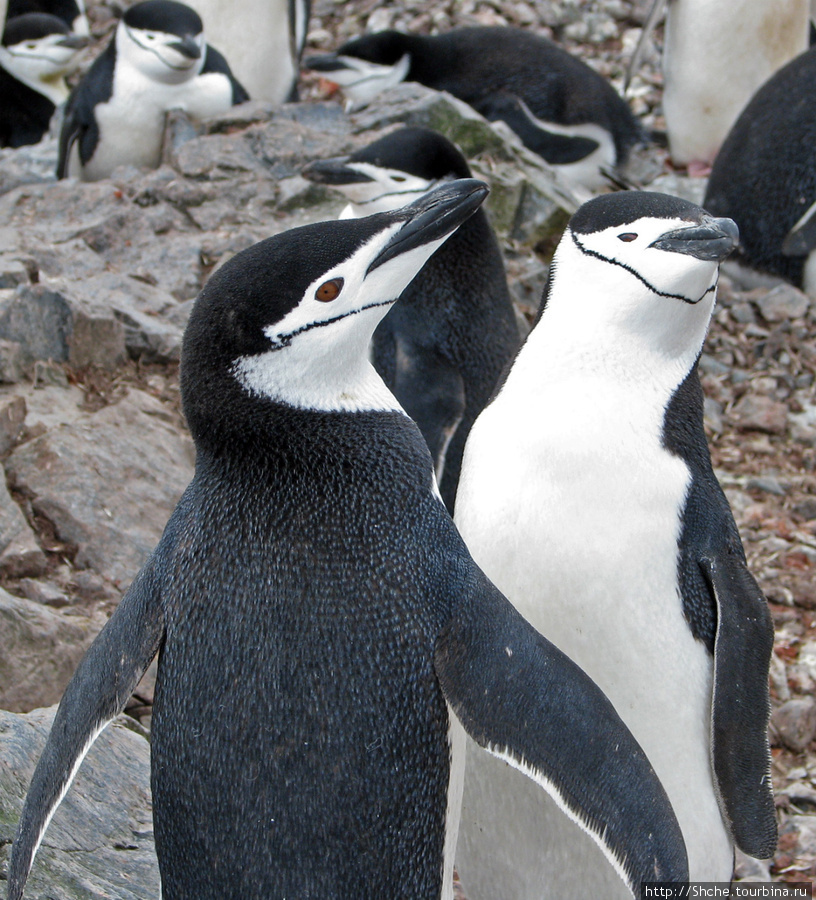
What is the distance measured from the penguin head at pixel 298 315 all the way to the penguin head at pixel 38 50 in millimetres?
7029

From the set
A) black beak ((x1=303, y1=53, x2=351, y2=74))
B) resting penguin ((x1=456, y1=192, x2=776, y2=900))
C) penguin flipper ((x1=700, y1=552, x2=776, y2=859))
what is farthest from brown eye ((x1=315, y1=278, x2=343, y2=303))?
black beak ((x1=303, y1=53, x2=351, y2=74))

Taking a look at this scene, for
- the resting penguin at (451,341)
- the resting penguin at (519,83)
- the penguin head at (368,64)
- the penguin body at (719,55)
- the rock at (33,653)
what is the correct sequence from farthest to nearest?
the penguin head at (368,64) → the penguin body at (719,55) → the resting penguin at (519,83) → the resting penguin at (451,341) → the rock at (33,653)

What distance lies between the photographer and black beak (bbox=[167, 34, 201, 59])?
6496 mm

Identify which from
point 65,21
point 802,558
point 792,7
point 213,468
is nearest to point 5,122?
point 65,21

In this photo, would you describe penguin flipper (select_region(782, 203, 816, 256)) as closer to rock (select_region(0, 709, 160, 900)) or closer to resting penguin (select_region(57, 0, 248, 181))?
resting penguin (select_region(57, 0, 248, 181))

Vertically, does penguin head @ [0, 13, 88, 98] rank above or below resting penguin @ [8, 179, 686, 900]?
below

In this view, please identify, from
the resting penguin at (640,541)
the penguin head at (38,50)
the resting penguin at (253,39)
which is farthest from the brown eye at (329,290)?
the penguin head at (38,50)

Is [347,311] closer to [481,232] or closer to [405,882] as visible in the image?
[405,882]

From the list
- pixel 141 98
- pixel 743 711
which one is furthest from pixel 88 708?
pixel 141 98

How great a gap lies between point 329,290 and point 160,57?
5216mm

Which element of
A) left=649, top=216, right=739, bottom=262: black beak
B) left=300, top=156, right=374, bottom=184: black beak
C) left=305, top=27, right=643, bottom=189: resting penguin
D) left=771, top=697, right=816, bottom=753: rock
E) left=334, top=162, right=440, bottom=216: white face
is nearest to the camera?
left=649, top=216, right=739, bottom=262: black beak

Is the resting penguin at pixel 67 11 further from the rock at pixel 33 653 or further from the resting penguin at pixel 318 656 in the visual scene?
the resting penguin at pixel 318 656

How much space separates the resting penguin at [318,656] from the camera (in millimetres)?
1827

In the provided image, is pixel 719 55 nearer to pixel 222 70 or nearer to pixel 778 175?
pixel 778 175
